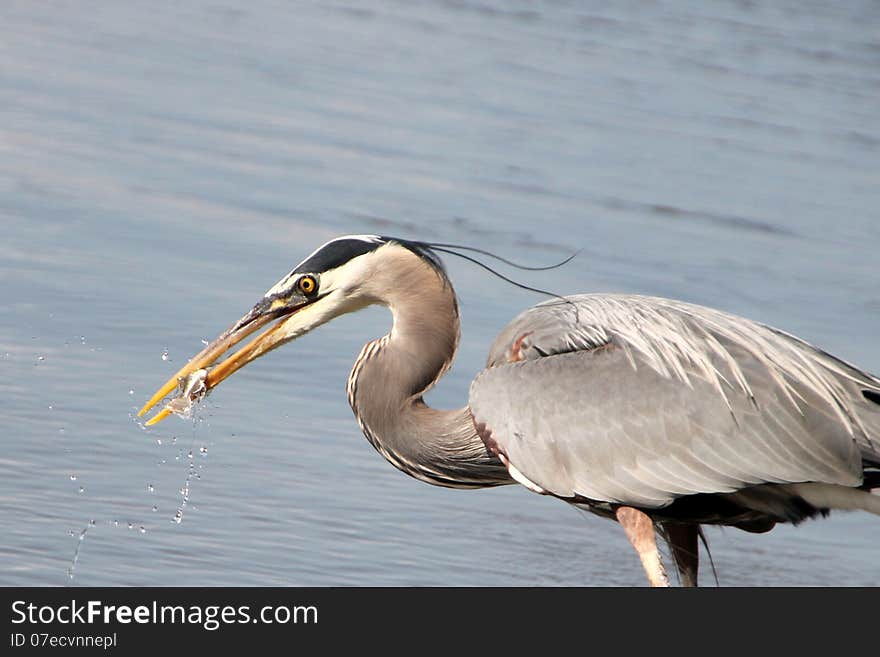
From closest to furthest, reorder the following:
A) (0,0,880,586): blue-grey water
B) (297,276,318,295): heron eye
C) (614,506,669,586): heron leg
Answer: (614,506,669,586): heron leg < (297,276,318,295): heron eye < (0,0,880,586): blue-grey water

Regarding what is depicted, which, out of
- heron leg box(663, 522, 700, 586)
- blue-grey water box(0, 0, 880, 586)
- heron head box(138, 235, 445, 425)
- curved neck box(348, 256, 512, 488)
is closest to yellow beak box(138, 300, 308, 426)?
heron head box(138, 235, 445, 425)

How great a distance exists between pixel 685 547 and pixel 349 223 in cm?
494

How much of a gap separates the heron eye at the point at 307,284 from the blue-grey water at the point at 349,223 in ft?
3.34

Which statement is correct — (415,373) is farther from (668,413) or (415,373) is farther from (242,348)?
(668,413)

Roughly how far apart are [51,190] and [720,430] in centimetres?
578

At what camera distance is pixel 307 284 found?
20.3 ft

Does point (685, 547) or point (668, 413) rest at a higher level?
point (668, 413)

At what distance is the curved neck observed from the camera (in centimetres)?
625

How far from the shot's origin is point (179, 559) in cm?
636

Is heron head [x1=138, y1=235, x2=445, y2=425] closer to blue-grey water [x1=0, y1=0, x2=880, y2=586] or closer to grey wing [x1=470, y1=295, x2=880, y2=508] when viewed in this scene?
grey wing [x1=470, y1=295, x2=880, y2=508]

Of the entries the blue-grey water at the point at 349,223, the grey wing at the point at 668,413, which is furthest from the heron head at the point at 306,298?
the blue-grey water at the point at 349,223

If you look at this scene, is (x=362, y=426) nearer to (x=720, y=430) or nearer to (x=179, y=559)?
(x=179, y=559)

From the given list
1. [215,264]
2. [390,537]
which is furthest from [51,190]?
[390,537]

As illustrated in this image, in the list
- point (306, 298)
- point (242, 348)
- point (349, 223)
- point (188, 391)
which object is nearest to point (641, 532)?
point (306, 298)
